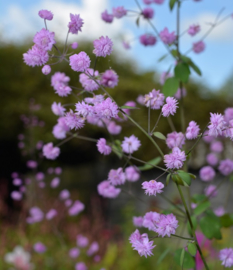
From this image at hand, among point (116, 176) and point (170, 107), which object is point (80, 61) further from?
point (116, 176)

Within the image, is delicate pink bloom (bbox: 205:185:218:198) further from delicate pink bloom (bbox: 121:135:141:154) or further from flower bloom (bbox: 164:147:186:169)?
flower bloom (bbox: 164:147:186:169)

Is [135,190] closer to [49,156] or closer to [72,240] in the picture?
[72,240]

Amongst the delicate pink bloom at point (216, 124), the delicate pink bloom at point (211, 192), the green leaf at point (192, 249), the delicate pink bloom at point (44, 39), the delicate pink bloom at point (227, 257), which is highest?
the delicate pink bloom at point (44, 39)

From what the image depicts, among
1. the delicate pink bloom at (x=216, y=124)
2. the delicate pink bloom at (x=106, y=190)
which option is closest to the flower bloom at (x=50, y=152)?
the delicate pink bloom at (x=106, y=190)

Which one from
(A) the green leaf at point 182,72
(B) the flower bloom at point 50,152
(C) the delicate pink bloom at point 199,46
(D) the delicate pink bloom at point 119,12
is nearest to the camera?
(B) the flower bloom at point 50,152

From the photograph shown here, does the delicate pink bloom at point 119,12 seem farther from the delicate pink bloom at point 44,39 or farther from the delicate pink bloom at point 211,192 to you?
the delicate pink bloom at point 211,192

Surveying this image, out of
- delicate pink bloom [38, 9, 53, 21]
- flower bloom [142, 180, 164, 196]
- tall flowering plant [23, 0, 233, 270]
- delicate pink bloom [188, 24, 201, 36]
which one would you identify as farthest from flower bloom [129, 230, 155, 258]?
delicate pink bloom [188, 24, 201, 36]
